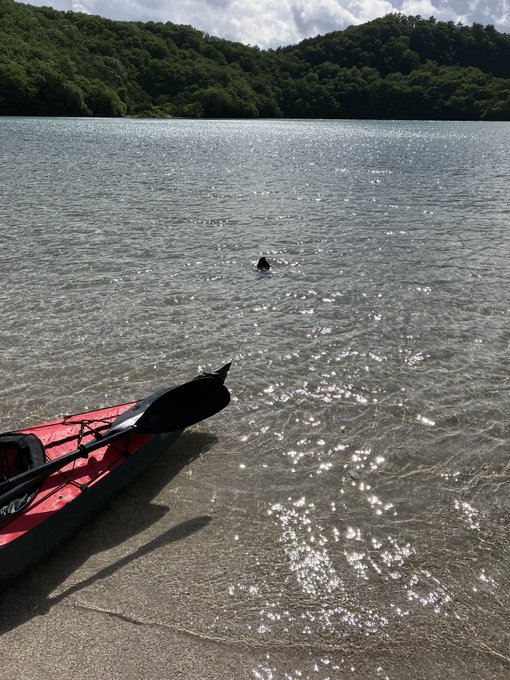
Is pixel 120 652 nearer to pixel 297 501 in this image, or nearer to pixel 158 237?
pixel 297 501

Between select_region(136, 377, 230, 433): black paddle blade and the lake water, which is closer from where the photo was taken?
the lake water

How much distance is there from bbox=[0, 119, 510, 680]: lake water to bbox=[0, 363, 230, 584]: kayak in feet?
1.27

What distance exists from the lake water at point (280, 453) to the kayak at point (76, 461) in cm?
39

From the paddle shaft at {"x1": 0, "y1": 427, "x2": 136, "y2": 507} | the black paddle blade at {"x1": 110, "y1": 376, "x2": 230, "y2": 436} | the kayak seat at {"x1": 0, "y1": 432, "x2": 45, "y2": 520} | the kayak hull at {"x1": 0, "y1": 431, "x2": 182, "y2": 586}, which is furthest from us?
the black paddle blade at {"x1": 110, "y1": 376, "x2": 230, "y2": 436}

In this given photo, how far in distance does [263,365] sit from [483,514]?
4.81 metres

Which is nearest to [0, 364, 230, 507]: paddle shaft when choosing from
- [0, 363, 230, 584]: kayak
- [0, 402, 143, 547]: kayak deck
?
[0, 363, 230, 584]: kayak

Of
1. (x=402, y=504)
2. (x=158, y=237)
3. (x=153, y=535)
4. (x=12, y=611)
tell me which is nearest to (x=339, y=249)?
Result: (x=158, y=237)

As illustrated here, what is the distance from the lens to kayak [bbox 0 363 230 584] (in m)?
5.34

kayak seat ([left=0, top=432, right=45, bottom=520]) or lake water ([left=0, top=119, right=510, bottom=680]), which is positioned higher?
kayak seat ([left=0, top=432, right=45, bottom=520])

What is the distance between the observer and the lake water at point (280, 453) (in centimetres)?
487

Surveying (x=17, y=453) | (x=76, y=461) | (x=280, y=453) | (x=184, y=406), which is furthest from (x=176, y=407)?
(x=17, y=453)

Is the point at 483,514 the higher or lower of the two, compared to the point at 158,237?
lower

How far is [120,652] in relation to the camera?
470cm

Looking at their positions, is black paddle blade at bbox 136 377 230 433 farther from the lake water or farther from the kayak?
the lake water
